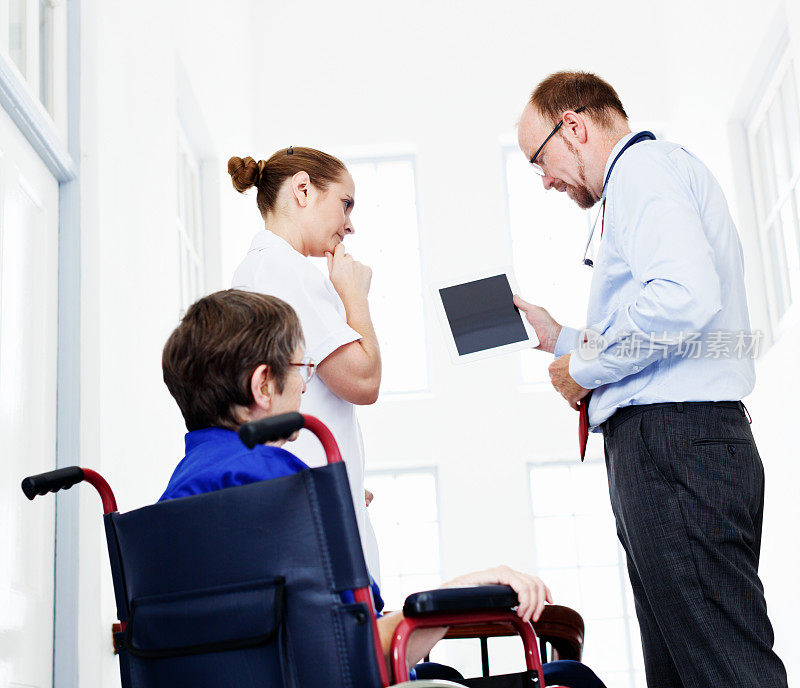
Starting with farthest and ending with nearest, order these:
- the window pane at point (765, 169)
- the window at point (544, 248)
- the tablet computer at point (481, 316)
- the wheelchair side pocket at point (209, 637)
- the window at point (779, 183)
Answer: the window at point (544, 248) < the window pane at point (765, 169) < the window at point (779, 183) < the tablet computer at point (481, 316) < the wheelchair side pocket at point (209, 637)

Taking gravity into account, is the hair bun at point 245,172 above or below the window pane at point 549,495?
above

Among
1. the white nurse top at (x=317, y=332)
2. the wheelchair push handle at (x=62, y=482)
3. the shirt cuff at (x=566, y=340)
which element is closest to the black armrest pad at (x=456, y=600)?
the wheelchair push handle at (x=62, y=482)

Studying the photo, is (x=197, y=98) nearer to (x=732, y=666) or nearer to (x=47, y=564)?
(x=47, y=564)

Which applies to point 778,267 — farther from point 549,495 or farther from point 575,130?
point 575,130

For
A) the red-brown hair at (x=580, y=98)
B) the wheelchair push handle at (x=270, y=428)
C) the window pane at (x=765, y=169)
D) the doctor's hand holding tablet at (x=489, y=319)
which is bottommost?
the wheelchair push handle at (x=270, y=428)

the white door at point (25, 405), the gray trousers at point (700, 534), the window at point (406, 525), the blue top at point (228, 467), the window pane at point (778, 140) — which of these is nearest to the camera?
A: the blue top at point (228, 467)

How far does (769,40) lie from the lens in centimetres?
436

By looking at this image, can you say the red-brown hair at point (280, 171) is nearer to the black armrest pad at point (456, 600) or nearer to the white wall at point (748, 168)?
the black armrest pad at point (456, 600)

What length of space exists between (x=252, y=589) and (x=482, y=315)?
1.23 metres

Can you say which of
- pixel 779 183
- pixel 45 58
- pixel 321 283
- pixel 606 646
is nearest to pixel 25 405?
pixel 321 283

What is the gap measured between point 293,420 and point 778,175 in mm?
4187

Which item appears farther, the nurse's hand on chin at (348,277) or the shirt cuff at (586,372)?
the nurse's hand on chin at (348,277)

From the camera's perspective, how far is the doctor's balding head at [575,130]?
2.14 meters

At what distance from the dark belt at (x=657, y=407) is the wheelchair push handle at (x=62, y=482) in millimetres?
964
